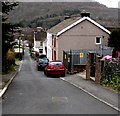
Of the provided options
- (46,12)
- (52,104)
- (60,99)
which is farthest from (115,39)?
(46,12)

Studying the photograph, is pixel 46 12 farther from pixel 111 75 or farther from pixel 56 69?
pixel 111 75

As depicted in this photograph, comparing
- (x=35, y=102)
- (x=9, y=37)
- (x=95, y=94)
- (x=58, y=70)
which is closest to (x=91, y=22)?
(x=58, y=70)

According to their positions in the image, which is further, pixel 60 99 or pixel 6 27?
pixel 6 27

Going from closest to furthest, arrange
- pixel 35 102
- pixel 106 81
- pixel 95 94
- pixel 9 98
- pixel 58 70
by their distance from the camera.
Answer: pixel 35 102 → pixel 9 98 → pixel 95 94 → pixel 106 81 → pixel 58 70

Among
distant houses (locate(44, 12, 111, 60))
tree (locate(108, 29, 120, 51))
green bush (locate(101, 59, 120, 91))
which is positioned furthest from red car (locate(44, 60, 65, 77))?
distant houses (locate(44, 12, 111, 60))

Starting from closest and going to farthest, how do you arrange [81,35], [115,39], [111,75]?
[111,75]
[115,39]
[81,35]

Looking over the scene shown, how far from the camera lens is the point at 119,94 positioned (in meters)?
18.2

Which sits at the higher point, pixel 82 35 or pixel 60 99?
pixel 82 35

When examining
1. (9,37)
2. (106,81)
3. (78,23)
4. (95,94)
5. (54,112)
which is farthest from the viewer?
(78,23)

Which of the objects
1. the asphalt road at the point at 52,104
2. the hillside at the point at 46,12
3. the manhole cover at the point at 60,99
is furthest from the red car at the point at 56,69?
the hillside at the point at 46,12

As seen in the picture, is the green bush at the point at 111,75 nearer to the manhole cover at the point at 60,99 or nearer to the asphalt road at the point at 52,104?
the asphalt road at the point at 52,104

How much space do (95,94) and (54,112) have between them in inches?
229

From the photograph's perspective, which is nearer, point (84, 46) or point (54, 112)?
point (54, 112)

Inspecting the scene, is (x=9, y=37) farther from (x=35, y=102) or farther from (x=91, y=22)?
(x=91, y=22)
